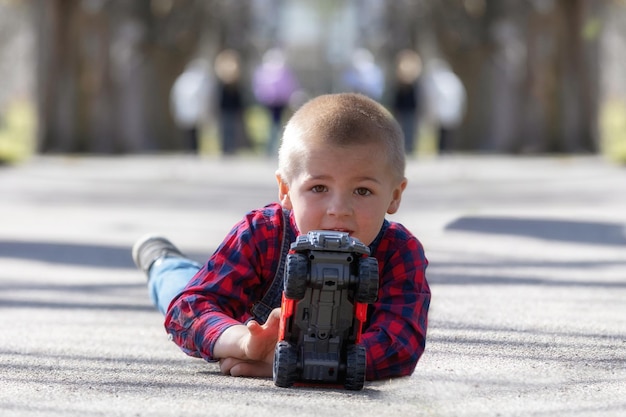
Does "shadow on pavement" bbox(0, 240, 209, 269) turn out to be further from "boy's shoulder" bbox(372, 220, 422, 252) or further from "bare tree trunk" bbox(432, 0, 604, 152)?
"bare tree trunk" bbox(432, 0, 604, 152)

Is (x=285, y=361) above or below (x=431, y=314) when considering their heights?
above

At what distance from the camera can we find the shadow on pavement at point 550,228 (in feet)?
26.7

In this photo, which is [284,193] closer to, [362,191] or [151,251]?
[362,191]

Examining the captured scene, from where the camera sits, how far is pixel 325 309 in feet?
11.3

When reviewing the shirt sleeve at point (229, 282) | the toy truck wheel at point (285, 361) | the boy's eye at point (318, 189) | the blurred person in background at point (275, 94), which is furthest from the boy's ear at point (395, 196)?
the blurred person in background at point (275, 94)

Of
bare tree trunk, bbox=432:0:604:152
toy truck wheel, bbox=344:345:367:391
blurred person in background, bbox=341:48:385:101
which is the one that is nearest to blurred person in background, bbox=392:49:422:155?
blurred person in background, bbox=341:48:385:101

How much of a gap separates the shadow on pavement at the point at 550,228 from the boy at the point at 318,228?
419 centimetres

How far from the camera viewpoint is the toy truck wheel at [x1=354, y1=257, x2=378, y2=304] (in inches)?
132

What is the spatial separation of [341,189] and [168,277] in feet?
4.51

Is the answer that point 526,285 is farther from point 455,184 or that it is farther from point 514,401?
point 455,184

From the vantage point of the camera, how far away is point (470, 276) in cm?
637

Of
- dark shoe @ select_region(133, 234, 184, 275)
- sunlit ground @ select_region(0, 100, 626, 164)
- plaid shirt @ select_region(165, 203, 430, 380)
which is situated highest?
plaid shirt @ select_region(165, 203, 430, 380)

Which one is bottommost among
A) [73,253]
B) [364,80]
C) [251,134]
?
[251,134]

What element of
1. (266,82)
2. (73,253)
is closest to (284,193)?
(73,253)
